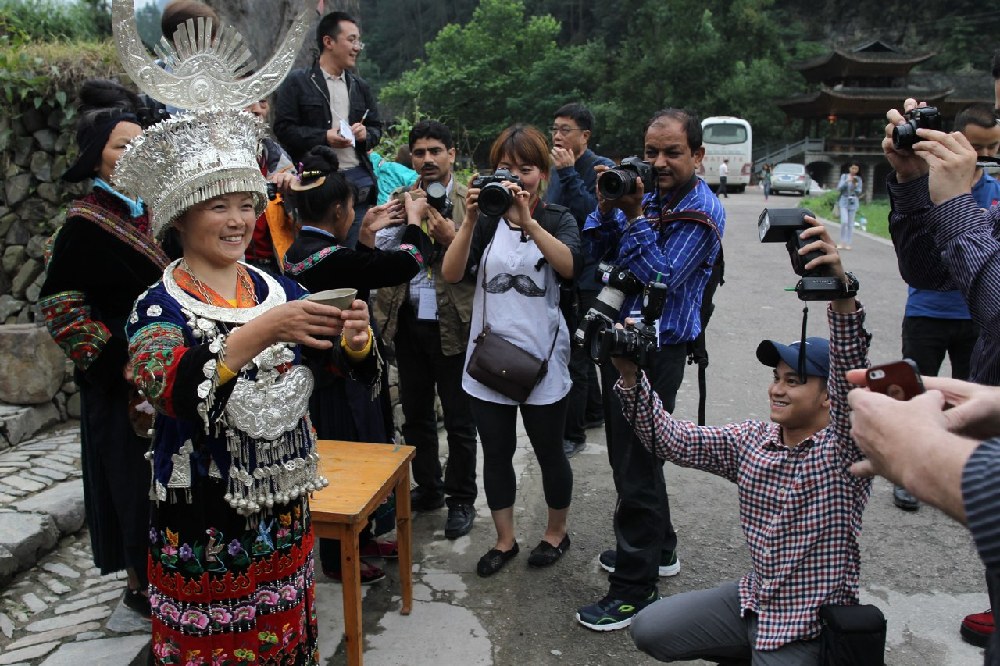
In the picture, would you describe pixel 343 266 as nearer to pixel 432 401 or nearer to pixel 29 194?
pixel 432 401

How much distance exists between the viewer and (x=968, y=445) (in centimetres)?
113

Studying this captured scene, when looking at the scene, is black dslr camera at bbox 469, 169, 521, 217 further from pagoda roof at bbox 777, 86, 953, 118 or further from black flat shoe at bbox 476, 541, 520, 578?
pagoda roof at bbox 777, 86, 953, 118

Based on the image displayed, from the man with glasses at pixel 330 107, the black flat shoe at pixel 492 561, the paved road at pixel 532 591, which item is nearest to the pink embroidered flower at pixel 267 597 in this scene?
the paved road at pixel 532 591

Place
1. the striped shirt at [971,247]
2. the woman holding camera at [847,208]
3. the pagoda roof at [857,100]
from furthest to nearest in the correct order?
the pagoda roof at [857,100] → the woman holding camera at [847,208] → the striped shirt at [971,247]

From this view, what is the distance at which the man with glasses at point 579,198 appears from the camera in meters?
3.82

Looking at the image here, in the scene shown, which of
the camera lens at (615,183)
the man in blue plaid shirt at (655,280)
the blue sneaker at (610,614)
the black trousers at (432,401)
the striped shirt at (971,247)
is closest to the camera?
the striped shirt at (971,247)

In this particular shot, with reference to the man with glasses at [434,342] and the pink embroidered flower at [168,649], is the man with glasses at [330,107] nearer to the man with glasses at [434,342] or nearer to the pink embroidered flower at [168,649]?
the man with glasses at [434,342]

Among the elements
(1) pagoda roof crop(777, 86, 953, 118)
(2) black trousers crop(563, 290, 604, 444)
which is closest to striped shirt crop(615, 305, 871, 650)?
(2) black trousers crop(563, 290, 604, 444)

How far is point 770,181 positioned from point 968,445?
27.9 metres

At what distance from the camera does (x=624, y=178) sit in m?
2.67

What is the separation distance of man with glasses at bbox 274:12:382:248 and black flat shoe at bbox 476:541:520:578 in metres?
2.17

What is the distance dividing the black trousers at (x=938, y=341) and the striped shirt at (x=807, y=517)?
2.00 metres

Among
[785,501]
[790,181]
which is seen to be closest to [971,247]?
[785,501]

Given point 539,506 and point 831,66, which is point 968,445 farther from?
point 831,66
